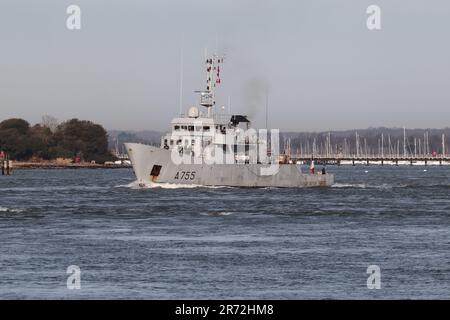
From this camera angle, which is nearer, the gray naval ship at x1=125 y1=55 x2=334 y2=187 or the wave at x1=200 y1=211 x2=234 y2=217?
the wave at x1=200 y1=211 x2=234 y2=217

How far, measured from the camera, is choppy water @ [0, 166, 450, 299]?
3034cm

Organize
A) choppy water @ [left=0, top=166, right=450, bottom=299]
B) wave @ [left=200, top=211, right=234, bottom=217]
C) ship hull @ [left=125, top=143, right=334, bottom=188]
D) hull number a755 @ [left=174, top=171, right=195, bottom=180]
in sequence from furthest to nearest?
1. hull number a755 @ [left=174, top=171, right=195, bottom=180]
2. ship hull @ [left=125, top=143, right=334, bottom=188]
3. wave @ [left=200, top=211, right=234, bottom=217]
4. choppy water @ [left=0, top=166, right=450, bottom=299]

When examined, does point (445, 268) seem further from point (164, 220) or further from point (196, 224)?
point (164, 220)

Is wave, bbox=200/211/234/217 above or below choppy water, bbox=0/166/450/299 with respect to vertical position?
above

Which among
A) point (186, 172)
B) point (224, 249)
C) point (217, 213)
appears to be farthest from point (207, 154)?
point (224, 249)


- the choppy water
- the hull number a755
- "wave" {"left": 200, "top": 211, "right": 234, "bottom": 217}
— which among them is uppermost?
the hull number a755

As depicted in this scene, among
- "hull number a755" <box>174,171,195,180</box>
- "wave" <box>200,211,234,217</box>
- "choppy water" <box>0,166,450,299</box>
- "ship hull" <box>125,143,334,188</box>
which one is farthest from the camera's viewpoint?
"hull number a755" <box>174,171,195,180</box>

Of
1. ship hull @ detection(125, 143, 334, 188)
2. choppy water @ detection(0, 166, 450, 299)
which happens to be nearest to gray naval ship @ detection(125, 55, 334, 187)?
ship hull @ detection(125, 143, 334, 188)

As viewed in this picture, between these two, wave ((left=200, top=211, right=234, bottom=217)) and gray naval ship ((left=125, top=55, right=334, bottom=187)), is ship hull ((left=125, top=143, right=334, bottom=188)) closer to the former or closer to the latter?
gray naval ship ((left=125, top=55, right=334, bottom=187))

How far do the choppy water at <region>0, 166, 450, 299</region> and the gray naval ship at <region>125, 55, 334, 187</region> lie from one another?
1892 cm

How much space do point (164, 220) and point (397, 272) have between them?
86.1 ft

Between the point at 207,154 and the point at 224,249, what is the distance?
52.3 m
